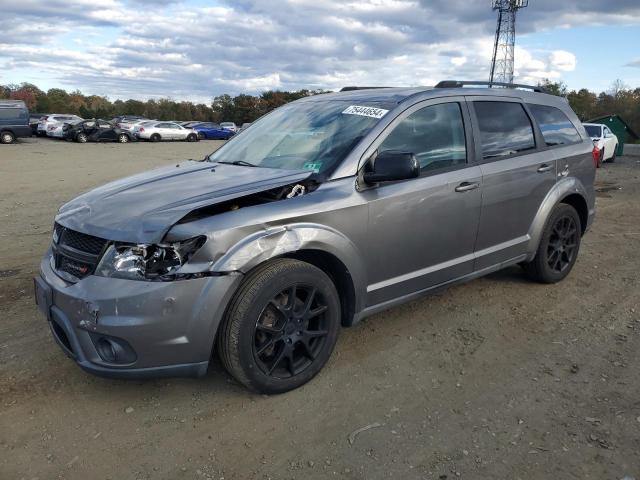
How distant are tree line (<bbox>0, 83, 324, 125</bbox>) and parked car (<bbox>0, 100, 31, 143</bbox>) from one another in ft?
139

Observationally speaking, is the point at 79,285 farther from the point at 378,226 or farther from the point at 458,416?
the point at 458,416

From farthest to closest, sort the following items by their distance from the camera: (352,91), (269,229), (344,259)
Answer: (352,91)
(344,259)
(269,229)

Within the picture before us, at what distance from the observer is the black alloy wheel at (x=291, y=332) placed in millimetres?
3117

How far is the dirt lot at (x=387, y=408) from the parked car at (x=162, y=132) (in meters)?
32.2

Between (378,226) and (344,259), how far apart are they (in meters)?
0.35

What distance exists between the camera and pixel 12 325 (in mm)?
4184

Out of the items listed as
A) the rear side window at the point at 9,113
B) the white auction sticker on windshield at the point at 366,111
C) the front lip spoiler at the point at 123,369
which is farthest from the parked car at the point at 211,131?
the front lip spoiler at the point at 123,369

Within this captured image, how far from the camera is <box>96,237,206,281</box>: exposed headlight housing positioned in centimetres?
277

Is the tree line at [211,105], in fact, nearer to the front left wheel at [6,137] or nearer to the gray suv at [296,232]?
the front left wheel at [6,137]

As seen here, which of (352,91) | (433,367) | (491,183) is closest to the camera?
(433,367)

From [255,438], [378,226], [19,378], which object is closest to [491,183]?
[378,226]

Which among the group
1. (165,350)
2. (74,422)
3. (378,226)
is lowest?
(74,422)

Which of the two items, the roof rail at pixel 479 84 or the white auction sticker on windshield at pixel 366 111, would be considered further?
the roof rail at pixel 479 84

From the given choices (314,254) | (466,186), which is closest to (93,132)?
(466,186)
